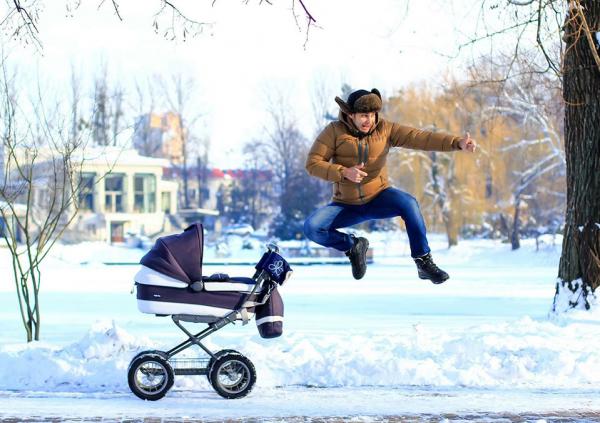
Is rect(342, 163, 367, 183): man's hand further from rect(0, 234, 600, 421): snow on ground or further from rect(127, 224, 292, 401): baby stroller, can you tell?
rect(0, 234, 600, 421): snow on ground

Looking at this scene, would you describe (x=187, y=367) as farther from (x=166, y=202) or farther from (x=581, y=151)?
(x=166, y=202)

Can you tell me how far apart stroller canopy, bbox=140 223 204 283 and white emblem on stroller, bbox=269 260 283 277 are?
0.62 m

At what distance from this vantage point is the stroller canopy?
8.55 meters

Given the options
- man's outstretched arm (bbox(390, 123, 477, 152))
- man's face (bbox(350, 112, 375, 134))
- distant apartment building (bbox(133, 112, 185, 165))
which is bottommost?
man's outstretched arm (bbox(390, 123, 477, 152))

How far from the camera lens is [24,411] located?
8.47m

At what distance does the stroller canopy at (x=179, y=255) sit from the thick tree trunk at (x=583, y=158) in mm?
6950

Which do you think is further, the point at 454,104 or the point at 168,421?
the point at 454,104

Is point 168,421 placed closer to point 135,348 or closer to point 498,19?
point 135,348

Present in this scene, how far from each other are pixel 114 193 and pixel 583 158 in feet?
215

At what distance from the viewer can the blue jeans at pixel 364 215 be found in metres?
8.12

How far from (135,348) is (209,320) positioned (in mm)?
2106

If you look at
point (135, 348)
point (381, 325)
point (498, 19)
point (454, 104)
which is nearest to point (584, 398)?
point (135, 348)

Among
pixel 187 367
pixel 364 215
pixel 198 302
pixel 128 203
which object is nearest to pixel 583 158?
pixel 364 215

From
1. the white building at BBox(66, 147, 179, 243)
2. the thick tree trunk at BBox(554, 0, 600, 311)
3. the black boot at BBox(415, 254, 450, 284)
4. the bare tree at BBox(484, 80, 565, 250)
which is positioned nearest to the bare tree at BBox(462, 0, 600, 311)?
the thick tree trunk at BBox(554, 0, 600, 311)
